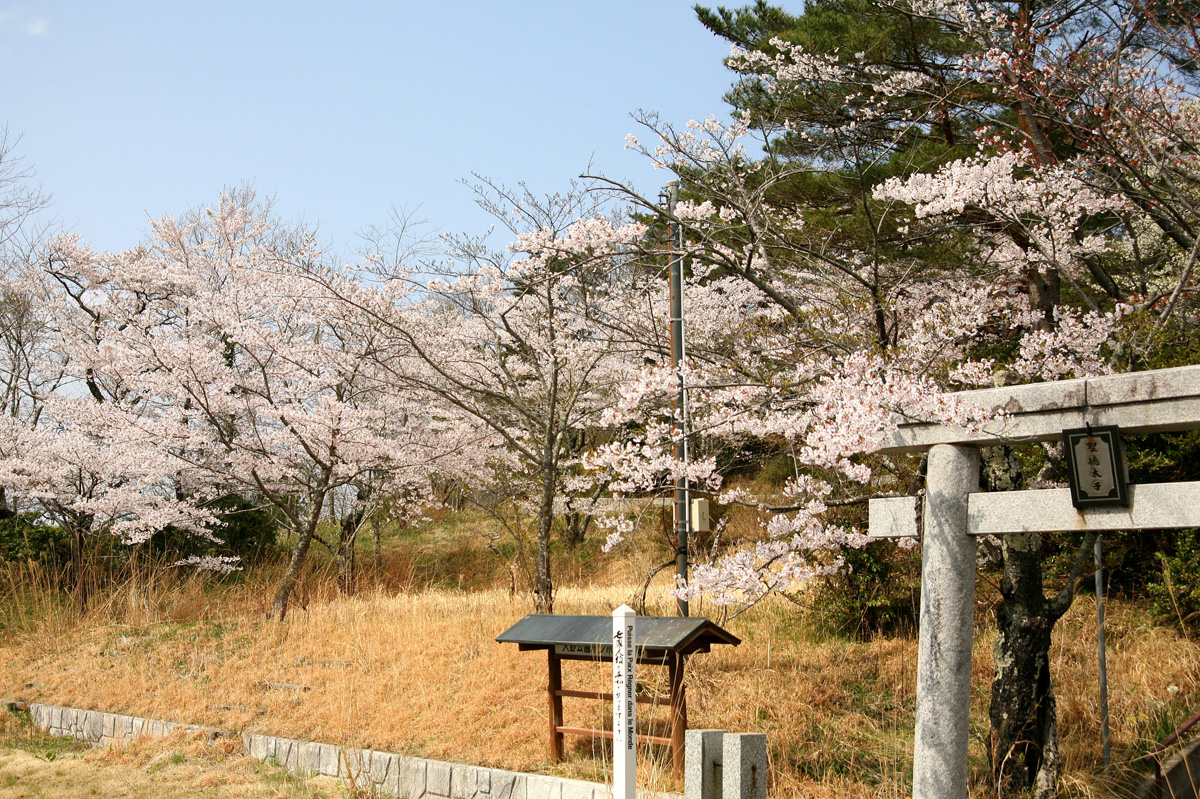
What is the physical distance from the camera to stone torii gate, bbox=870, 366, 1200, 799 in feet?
11.7

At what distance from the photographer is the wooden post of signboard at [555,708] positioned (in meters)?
5.79

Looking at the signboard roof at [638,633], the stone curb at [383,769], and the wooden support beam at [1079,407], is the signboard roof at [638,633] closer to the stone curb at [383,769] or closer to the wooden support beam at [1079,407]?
the stone curb at [383,769]

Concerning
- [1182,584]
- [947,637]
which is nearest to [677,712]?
[947,637]

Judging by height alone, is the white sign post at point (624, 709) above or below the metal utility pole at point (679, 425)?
below

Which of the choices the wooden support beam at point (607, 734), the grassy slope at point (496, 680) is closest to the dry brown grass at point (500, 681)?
the grassy slope at point (496, 680)

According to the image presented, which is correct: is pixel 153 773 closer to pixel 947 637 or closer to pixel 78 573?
pixel 947 637

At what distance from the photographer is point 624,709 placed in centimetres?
377

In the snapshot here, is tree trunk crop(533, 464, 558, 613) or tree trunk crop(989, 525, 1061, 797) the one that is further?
tree trunk crop(533, 464, 558, 613)

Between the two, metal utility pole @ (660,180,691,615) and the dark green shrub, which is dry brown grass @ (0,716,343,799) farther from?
the dark green shrub

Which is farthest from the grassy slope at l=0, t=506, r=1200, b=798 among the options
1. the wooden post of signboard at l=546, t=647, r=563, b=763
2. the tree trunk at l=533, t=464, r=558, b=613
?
the tree trunk at l=533, t=464, r=558, b=613

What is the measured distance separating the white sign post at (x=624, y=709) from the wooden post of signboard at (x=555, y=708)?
6.77 ft

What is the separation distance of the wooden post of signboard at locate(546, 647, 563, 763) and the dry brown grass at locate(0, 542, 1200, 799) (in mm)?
120

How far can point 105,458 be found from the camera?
11992 millimetres

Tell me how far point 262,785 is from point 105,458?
7.56 m
